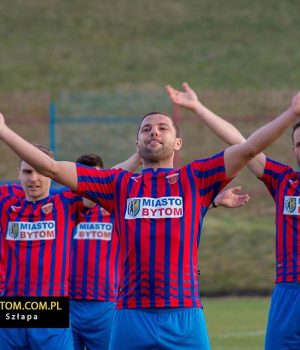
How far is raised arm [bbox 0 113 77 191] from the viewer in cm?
561

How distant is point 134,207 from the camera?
598 cm

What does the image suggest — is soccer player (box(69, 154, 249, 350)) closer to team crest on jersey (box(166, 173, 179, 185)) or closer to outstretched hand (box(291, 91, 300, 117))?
team crest on jersey (box(166, 173, 179, 185))

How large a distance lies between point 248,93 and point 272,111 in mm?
1800

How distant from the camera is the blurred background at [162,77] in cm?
1912

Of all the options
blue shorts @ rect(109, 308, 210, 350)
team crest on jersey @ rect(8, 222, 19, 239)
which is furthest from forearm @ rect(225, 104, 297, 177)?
team crest on jersey @ rect(8, 222, 19, 239)

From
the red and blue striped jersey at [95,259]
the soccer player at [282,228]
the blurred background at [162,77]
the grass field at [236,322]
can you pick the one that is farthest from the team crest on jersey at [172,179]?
the blurred background at [162,77]

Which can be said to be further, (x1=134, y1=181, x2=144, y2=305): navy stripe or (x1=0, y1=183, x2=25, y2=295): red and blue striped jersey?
(x1=0, y1=183, x2=25, y2=295): red and blue striped jersey

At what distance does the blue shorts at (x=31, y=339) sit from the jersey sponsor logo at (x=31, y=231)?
73 centimetres

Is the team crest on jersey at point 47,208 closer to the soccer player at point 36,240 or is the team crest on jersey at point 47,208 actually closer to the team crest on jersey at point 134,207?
the soccer player at point 36,240

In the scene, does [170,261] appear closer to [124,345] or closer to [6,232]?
[124,345]

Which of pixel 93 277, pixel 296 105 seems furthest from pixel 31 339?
pixel 296 105

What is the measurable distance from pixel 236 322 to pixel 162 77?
17.1 meters

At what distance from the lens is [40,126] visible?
1014 inches

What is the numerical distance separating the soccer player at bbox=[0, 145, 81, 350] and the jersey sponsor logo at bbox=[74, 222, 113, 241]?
948 millimetres
